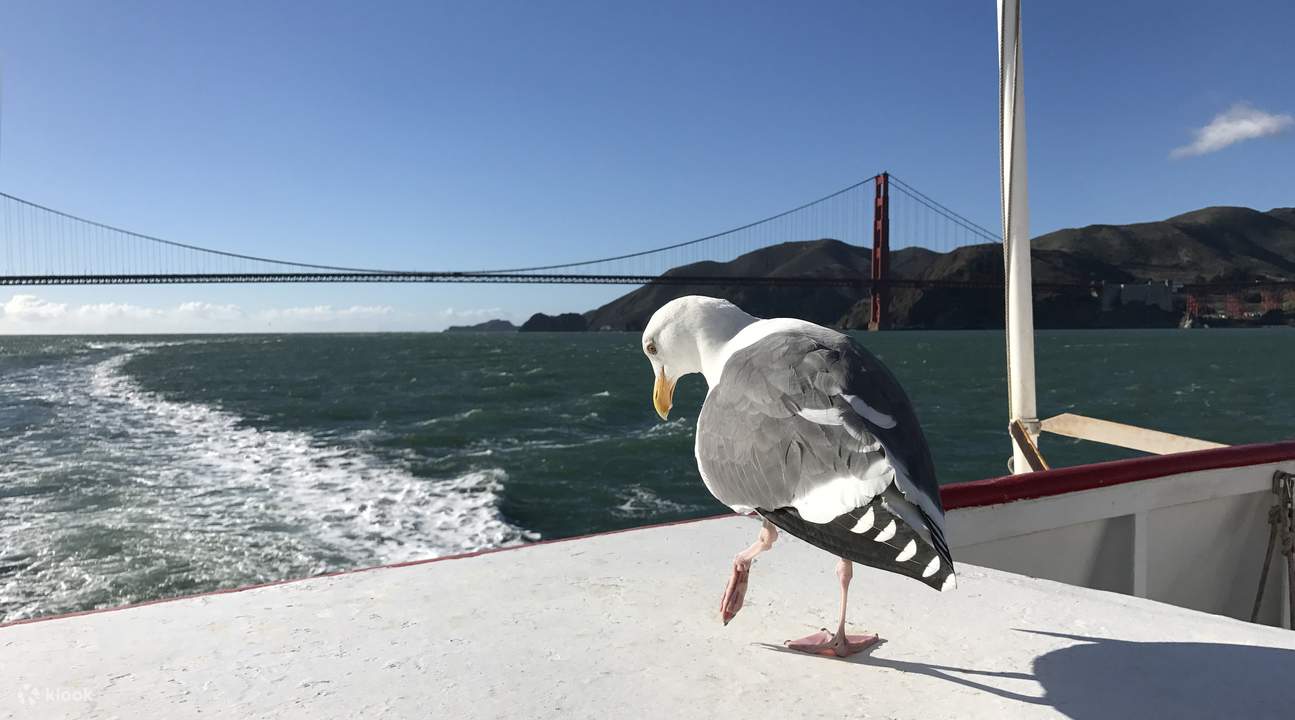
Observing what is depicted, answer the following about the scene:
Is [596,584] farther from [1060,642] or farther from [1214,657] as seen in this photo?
[1214,657]

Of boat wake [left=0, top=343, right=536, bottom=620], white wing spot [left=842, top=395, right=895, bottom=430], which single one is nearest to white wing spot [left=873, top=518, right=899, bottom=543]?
white wing spot [left=842, top=395, right=895, bottom=430]

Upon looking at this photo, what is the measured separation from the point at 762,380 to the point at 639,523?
532 centimetres

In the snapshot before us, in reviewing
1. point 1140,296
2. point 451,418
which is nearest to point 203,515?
point 451,418

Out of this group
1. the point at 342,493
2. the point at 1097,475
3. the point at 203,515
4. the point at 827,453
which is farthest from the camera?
the point at 342,493

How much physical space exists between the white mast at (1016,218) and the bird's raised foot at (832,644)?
5.99 feet

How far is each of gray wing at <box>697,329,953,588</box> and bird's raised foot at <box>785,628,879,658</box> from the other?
1.33ft

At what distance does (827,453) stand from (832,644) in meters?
0.54

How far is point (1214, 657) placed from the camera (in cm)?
143

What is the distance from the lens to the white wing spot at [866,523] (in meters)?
0.99

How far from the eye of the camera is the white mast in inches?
118

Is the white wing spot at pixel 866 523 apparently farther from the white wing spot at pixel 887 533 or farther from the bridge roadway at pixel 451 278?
the bridge roadway at pixel 451 278

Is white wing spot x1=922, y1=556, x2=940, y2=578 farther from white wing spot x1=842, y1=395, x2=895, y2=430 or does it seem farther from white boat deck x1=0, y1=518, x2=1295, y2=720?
white boat deck x1=0, y1=518, x2=1295, y2=720

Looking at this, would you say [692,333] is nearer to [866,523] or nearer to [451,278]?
[866,523]

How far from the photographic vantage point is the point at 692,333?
1.42 m
